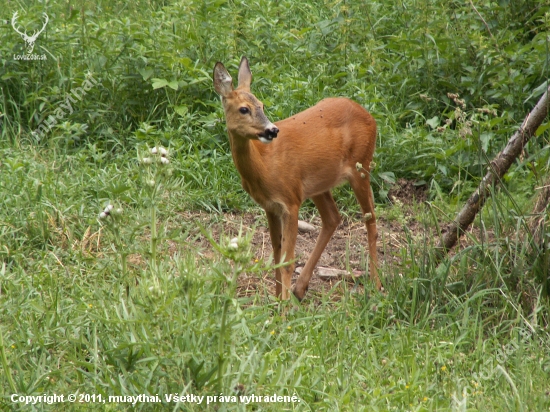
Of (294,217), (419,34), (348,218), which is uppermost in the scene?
(419,34)

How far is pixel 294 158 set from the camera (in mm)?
5711

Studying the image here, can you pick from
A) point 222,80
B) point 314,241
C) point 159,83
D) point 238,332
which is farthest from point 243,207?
point 238,332

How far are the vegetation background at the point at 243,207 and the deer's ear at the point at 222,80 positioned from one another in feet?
2.39

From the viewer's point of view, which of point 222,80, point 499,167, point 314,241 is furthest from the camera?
point 314,241

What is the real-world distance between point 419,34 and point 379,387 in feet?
14.5

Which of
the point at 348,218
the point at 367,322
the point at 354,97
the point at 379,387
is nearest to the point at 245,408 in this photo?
the point at 379,387

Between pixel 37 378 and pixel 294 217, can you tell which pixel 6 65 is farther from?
pixel 37 378

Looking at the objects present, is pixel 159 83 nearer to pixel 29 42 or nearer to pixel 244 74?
pixel 29 42

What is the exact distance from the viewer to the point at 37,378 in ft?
11.9

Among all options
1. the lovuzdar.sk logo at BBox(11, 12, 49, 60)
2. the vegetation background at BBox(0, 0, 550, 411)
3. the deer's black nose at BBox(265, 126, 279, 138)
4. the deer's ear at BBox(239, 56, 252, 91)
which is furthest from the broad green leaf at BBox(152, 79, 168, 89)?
the deer's black nose at BBox(265, 126, 279, 138)

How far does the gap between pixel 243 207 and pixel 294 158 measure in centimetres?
112

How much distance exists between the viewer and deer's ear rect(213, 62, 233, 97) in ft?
17.7

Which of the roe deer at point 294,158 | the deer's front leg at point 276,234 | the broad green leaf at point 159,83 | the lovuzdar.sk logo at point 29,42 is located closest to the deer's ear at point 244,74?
the roe deer at point 294,158

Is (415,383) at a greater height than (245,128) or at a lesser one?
lesser
